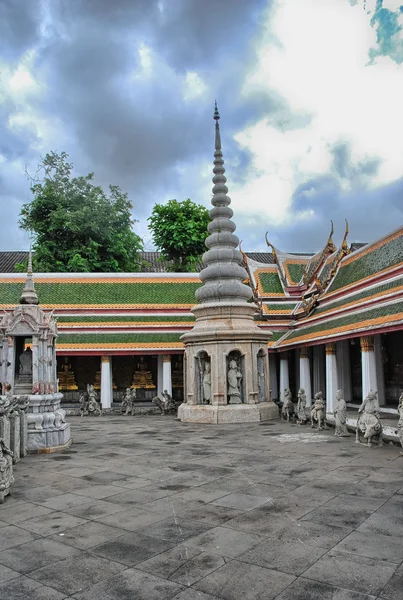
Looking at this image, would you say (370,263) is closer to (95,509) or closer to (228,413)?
(228,413)

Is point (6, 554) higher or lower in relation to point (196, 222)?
lower

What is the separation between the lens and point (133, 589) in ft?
13.8

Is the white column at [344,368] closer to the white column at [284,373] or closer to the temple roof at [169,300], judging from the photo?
the temple roof at [169,300]

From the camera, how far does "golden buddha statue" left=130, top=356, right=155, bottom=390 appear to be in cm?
2502

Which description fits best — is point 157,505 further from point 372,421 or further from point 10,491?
point 372,421

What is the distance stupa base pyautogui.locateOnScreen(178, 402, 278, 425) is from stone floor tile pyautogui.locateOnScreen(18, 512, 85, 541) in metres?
10.5

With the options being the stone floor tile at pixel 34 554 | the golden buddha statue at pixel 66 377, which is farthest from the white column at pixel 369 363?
the golden buddha statue at pixel 66 377

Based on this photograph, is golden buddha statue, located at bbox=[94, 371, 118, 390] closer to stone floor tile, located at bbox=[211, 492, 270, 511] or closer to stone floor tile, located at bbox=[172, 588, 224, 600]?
stone floor tile, located at bbox=[211, 492, 270, 511]

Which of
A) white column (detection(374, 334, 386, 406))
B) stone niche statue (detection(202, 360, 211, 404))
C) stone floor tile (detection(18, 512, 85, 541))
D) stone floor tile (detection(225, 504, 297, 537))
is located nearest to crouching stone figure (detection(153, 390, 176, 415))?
stone niche statue (detection(202, 360, 211, 404))

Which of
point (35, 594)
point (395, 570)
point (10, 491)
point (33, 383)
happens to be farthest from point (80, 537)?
point (33, 383)

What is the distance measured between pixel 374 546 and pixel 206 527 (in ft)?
5.89

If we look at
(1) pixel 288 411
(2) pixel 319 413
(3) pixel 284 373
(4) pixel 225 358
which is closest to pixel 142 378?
(3) pixel 284 373

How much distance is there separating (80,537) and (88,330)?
1886cm

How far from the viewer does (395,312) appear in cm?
1384
